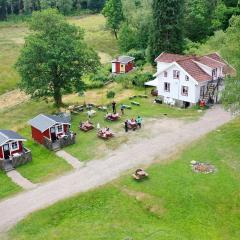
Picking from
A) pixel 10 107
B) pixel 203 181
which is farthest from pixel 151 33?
pixel 203 181

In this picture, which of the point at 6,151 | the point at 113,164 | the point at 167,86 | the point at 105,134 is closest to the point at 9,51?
the point at 167,86

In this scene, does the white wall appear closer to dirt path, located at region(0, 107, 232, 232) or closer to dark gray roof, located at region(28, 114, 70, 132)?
dirt path, located at region(0, 107, 232, 232)

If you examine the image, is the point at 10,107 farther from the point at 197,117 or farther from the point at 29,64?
the point at 197,117

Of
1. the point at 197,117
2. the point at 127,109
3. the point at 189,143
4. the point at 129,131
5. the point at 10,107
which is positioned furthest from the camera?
the point at 10,107

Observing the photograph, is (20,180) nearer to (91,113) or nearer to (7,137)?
(7,137)

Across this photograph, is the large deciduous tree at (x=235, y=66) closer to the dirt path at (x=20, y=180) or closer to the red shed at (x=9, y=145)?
the dirt path at (x=20, y=180)

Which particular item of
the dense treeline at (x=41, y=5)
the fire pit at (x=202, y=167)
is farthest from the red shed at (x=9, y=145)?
the dense treeline at (x=41, y=5)
